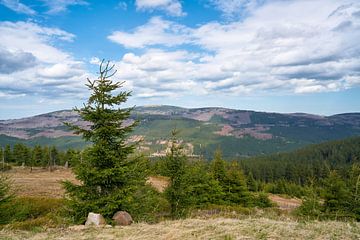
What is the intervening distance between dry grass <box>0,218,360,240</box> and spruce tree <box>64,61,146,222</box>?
291cm

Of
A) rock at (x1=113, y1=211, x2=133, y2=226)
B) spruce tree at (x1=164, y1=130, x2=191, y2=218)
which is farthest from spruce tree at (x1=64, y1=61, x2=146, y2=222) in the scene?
spruce tree at (x1=164, y1=130, x2=191, y2=218)

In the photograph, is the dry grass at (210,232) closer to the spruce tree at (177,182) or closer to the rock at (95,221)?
the rock at (95,221)

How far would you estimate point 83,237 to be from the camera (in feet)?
28.1

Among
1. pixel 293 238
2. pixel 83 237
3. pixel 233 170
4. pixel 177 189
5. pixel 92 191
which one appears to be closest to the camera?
pixel 293 238

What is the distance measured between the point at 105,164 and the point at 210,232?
715 centimetres

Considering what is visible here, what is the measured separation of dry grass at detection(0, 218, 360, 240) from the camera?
801cm

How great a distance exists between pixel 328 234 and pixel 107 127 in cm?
986

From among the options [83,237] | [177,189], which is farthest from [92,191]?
[177,189]

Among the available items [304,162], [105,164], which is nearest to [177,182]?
[105,164]

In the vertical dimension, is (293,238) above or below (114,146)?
below

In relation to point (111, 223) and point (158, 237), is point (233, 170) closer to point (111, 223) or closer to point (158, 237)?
point (111, 223)

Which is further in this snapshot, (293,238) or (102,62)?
(102,62)

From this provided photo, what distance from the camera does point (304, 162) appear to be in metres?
154

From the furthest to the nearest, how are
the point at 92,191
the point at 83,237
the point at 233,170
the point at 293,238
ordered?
the point at 233,170 → the point at 92,191 → the point at 83,237 → the point at 293,238
